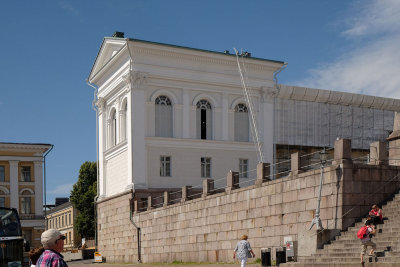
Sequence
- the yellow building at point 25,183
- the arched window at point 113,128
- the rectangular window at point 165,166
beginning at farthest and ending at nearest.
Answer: the yellow building at point 25,183 < the arched window at point 113,128 < the rectangular window at point 165,166

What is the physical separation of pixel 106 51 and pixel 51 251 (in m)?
42.5

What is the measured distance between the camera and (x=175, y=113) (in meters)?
45.8

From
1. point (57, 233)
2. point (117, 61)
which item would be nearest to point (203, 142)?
point (117, 61)

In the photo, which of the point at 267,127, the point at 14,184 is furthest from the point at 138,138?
the point at 14,184

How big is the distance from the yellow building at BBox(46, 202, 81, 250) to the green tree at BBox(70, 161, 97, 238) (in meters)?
11.5

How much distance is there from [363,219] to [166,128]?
24.2m

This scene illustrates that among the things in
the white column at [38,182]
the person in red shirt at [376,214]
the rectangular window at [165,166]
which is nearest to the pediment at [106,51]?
the rectangular window at [165,166]

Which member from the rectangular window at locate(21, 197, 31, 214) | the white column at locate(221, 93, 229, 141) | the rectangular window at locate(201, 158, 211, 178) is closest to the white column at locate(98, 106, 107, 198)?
the rectangular window at locate(201, 158, 211, 178)

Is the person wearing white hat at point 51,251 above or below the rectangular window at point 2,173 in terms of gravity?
below

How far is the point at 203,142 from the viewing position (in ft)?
152

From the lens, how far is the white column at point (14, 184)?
75.1 m

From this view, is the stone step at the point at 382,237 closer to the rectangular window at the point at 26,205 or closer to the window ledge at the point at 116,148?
the window ledge at the point at 116,148

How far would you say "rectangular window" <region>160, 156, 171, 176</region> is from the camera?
4491cm

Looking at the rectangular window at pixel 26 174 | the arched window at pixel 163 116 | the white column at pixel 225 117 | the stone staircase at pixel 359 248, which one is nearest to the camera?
the stone staircase at pixel 359 248
